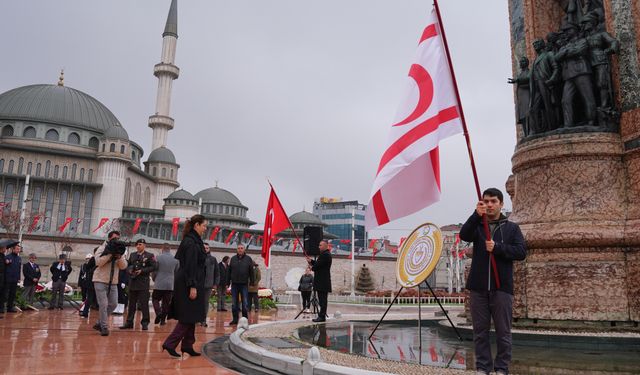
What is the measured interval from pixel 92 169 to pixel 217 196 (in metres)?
18.1

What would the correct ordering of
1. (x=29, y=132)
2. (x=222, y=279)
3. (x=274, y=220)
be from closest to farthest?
(x=274, y=220) → (x=222, y=279) → (x=29, y=132)

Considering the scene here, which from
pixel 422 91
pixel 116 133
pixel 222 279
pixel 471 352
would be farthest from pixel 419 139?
pixel 116 133

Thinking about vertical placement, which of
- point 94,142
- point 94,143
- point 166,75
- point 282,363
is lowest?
point 282,363

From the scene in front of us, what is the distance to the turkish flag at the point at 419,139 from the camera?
4.48 meters

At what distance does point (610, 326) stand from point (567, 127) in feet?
8.94

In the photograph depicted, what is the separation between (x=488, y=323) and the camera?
3.88 metres

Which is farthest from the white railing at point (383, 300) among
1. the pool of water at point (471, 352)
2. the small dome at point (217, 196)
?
the small dome at point (217, 196)

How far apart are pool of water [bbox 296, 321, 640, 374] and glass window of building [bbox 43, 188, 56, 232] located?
60.7 m

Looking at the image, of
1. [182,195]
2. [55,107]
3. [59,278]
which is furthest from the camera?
[55,107]

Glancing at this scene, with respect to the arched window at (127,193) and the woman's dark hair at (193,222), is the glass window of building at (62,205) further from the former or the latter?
the woman's dark hair at (193,222)

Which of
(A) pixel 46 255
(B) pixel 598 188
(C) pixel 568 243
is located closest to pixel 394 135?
(C) pixel 568 243

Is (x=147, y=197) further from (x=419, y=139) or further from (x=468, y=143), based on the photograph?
(x=468, y=143)

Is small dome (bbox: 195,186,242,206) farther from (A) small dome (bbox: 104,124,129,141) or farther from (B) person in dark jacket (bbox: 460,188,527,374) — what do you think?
(B) person in dark jacket (bbox: 460,188,527,374)

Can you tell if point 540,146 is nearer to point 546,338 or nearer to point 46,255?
point 546,338
